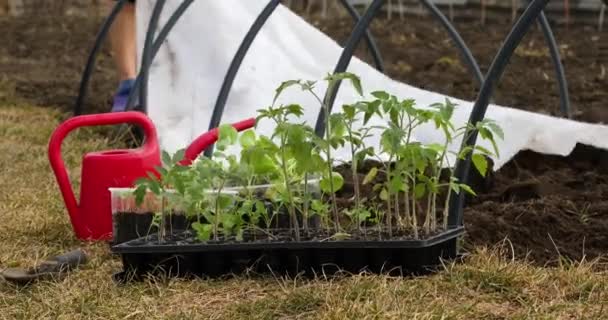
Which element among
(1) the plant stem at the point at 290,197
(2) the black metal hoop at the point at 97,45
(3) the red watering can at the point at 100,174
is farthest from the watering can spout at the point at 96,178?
(2) the black metal hoop at the point at 97,45

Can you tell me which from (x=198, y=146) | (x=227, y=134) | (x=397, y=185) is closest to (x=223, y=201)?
(x=227, y=134)

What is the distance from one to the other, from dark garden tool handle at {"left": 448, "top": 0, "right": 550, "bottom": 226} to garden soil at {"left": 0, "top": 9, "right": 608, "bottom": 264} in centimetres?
24

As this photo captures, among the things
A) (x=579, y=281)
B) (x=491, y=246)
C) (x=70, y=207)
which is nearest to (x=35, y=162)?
(x=70, y=207)

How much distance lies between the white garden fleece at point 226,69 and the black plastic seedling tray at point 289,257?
5.57 feet

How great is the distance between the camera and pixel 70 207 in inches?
129

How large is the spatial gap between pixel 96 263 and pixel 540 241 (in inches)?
47.5

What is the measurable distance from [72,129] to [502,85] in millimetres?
4141

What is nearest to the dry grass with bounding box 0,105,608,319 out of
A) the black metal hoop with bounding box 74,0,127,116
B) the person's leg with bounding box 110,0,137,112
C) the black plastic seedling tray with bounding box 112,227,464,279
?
the black plastic seedling tray with bounding box 112,227,464,279

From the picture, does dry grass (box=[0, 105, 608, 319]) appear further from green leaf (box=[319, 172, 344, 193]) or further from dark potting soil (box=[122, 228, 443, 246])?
green leaf (box=[319, 172, 344, 193])

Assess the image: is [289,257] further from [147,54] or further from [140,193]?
[147,54]

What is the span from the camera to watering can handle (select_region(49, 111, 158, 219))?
3.20 metres

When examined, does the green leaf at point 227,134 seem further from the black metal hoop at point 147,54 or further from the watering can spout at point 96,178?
the black metal hoop at point 147,54

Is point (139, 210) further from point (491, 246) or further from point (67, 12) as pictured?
point (67, 12)

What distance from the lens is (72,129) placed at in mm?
3314
